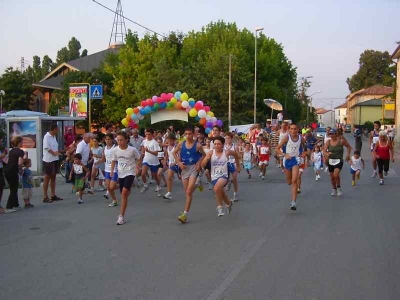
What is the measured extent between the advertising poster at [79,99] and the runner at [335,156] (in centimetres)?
1140

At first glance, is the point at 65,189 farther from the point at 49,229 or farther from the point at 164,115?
the point at 164,115

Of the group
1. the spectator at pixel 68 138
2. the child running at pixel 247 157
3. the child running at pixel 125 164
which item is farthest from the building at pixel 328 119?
the child running at pixel 125 164

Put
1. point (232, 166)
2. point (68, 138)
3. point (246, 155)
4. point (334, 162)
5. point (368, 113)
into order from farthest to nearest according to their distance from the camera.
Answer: point (368, 113), point (68, 138), point (246, 155), point (334, 162), point (232, 166)

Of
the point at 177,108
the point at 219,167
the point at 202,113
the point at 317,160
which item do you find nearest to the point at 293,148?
the point at 219,167

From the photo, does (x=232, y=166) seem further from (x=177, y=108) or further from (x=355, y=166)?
(x=177, y=108)

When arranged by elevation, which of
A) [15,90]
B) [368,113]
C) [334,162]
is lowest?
[334,162]

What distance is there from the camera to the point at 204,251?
709 centimetres

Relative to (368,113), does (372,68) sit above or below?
above

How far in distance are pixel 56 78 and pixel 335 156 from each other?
48237mm

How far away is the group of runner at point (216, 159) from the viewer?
9594mm

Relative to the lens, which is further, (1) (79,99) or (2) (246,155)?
(1) (79,99)

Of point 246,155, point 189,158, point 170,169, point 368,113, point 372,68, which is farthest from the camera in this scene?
point 372,68

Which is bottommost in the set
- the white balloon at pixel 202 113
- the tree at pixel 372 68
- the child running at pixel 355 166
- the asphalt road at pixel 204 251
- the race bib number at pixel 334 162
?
the asphalt road at pixel 204 251

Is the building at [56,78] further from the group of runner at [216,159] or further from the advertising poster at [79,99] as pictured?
the group of runner at [216,159]
